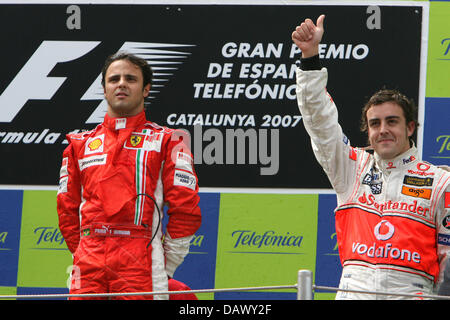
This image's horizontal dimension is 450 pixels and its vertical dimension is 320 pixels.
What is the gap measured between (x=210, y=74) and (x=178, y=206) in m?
1.28

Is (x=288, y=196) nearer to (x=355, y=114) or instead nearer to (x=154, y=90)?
(x=355, y=114)

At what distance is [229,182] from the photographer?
3760mm

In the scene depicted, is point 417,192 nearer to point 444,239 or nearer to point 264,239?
point 444,239

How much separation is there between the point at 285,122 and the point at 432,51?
84 centimetres

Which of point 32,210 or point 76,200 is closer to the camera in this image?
point 76,200

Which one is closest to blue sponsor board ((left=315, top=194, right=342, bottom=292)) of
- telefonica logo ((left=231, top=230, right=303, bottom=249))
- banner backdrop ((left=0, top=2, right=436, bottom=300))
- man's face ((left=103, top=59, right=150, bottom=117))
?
banner backdrop ((left=0, top=2, right=436, bottom=300))

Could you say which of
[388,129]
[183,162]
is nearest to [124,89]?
[183,162]

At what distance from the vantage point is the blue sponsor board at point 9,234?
12.4ft

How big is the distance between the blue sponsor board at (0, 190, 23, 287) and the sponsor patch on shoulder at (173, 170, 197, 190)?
55.6 inches

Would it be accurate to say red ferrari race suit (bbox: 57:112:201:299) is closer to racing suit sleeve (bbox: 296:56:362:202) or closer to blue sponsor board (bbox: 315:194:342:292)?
racing suit sleeve (bbox: 296:56:362:202)

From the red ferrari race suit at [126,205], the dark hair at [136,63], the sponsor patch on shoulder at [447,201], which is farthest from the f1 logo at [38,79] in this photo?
the sponsor patch on shoulder at [447,201]

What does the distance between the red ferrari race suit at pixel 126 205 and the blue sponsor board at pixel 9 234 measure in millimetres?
1093
